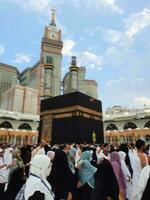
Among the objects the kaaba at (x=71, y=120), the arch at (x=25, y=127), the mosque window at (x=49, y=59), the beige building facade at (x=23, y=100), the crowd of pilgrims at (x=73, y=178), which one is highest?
the mosque window at (x=49, y=59)

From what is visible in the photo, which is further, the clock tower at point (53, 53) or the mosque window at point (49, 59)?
the mosque window at point (49, 59)

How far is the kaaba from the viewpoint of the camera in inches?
671

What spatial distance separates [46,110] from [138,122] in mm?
18473

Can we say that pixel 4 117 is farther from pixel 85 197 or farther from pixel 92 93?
pixel 92 93

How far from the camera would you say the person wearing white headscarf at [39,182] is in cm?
176

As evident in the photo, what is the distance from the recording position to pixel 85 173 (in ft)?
11.8

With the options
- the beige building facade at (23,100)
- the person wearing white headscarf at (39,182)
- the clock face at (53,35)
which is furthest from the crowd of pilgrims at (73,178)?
the clock face at (53,35)

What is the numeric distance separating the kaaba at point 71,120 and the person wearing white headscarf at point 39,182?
1478cm

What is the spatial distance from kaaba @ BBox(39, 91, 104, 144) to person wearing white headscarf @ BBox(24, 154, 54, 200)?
48.5 feet

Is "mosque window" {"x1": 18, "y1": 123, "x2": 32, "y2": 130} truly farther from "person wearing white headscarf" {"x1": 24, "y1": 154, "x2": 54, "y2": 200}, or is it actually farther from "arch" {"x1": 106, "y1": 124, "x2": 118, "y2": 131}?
"person wearing white headscarf" {"x1": 24, "y1": 154, "x2": 54, "y2": 200}

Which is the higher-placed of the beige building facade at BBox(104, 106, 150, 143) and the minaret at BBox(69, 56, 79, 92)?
the minaret at BBox(69, 56, 79, 92)

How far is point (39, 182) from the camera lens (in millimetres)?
1819

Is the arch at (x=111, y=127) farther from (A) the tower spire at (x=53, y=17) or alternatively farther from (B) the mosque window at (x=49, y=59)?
(A) the tower spire at (x=53, y=17)

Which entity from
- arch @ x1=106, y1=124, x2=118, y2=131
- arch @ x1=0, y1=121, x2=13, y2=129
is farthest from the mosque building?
arch @ x1=106, y1=124, x2=118, y2=131
